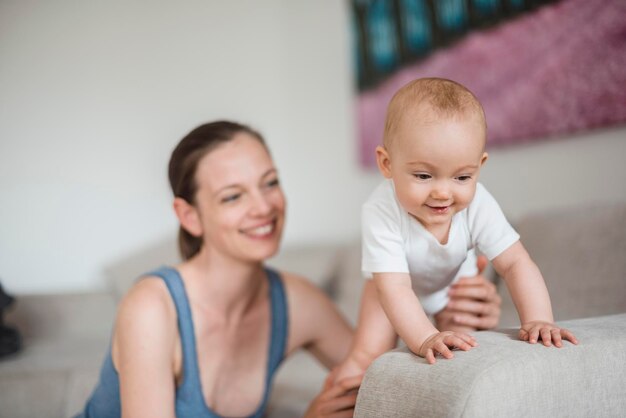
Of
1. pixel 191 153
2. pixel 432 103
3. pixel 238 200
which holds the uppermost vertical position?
pixel 432 103

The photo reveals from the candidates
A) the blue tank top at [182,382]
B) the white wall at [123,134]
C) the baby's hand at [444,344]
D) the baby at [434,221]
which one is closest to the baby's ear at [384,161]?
the baby at [434,221]

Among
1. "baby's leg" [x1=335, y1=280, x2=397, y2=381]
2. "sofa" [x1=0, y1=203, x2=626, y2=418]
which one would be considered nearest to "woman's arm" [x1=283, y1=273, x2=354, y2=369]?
"sofa" [x1=0, y1=203, x2=626, y2=418]

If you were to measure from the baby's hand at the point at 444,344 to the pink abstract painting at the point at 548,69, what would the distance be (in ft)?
3.89

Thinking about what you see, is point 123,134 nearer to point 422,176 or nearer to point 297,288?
point 297,288

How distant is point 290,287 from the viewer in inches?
62.8

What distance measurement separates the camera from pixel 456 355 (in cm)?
77

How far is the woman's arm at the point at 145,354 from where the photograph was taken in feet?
3.79

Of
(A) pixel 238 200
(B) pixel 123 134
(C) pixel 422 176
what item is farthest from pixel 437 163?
(B) pixel 123 134

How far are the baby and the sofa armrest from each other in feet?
0.09

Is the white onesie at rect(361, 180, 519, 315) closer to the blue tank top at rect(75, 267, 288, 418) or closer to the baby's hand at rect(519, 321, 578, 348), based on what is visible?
the baby's hand at rect(519, 321, 578, 348)

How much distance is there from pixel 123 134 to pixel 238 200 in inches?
22.4

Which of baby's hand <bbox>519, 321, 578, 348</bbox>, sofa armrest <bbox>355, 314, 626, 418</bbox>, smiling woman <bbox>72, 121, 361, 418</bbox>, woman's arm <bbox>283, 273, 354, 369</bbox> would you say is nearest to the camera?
sofa armrest <bbox>355, 314, 626, 418</bbox>

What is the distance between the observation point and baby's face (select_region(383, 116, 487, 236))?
2.74 feet

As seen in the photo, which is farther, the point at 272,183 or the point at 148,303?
the point at 272,183
